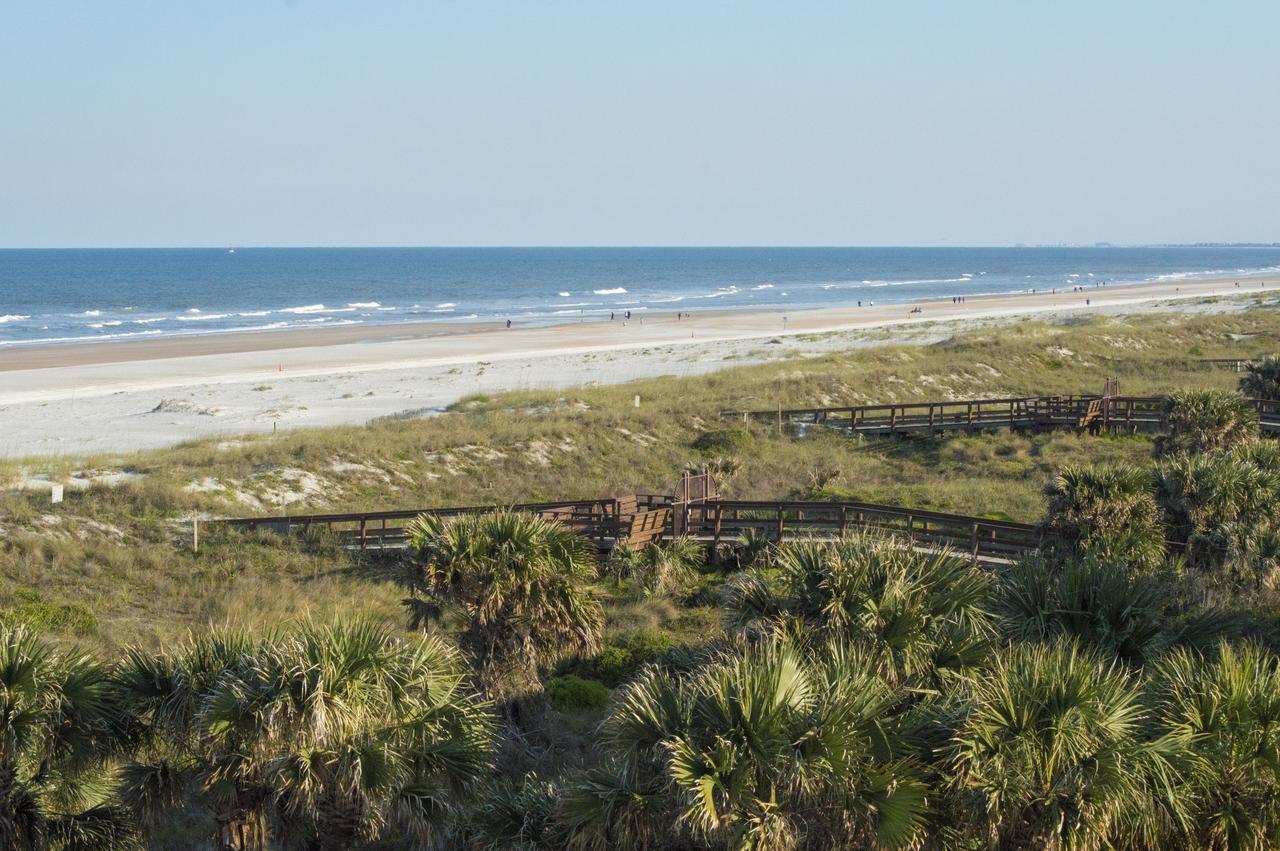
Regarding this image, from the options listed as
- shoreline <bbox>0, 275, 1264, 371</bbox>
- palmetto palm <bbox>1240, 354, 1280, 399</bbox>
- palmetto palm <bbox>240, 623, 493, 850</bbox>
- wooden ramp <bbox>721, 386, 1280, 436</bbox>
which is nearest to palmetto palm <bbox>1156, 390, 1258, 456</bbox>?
wooden ramp <bbox>721, 386, 1280, 436</bbox>

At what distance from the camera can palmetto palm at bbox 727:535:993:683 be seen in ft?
38.8

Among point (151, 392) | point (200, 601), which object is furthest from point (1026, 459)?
point (151, 392)

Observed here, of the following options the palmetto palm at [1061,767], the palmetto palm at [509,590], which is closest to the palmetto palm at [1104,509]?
the palmetto palm at [509,590]

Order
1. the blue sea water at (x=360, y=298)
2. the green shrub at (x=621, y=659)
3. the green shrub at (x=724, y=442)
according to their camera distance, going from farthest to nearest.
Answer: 1. the blue sea water at (x=360, y=298)
2. the green shrub at (x=724, y=442)
3. the green shrub at (x=621, y=659)

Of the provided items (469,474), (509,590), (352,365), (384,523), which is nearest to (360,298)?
(352,365)

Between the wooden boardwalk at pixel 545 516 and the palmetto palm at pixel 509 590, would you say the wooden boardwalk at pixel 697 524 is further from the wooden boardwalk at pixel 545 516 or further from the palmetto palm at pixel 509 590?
the palmetto palm at pixel 509 590

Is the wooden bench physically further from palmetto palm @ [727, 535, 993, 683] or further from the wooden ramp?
the wooden ramp

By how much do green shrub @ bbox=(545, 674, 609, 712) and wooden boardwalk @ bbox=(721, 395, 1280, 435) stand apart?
22.9 metres

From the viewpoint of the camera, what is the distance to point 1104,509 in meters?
21.1

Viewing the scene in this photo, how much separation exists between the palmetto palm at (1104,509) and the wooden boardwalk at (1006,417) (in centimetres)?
1664

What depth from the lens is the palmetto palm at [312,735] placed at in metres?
10.3

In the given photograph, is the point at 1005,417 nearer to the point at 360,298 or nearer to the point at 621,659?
the point at 621,659

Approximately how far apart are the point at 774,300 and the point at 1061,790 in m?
131

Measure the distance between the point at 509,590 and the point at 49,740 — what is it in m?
5.89
